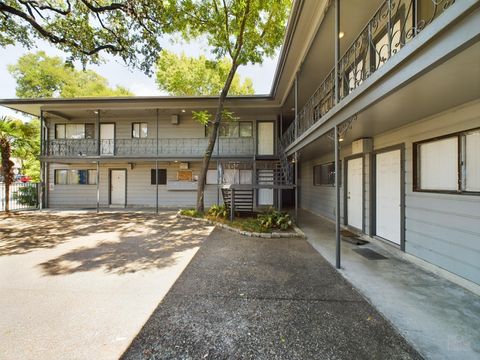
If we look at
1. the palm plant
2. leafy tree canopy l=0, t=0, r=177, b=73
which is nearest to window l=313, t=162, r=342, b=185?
leafy tree canopy l=0, t=0, r=177, b=73

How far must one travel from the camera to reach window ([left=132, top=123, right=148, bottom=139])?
12.9 metres

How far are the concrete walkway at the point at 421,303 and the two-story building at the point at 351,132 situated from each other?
0.47m

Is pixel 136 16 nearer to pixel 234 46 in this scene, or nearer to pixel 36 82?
pixel 234 46

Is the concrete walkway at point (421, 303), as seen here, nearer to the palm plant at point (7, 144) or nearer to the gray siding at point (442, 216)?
the gray siding at point (442, 216)

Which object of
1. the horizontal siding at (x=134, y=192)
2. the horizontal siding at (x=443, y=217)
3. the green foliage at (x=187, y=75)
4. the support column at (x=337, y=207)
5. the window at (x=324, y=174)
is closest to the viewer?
the horizontal siding at (x=443, y=217)

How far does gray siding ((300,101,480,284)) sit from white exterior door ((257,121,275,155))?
23.0 feet

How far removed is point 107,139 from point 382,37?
13738 millimetres

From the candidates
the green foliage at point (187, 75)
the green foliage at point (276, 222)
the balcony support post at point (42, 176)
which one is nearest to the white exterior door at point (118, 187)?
the balcony support post at point (42, 176)

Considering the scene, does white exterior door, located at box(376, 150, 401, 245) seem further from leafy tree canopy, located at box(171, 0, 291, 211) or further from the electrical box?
leafy tree canopy, located at box(171, 0, 291, 211)

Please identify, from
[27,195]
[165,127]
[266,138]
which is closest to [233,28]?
[266,138]

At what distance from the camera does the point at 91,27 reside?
9336mm

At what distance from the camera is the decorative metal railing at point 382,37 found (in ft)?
8.98

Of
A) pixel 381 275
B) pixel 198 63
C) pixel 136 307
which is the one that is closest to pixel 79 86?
pixel 198 63

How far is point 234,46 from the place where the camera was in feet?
34.2
